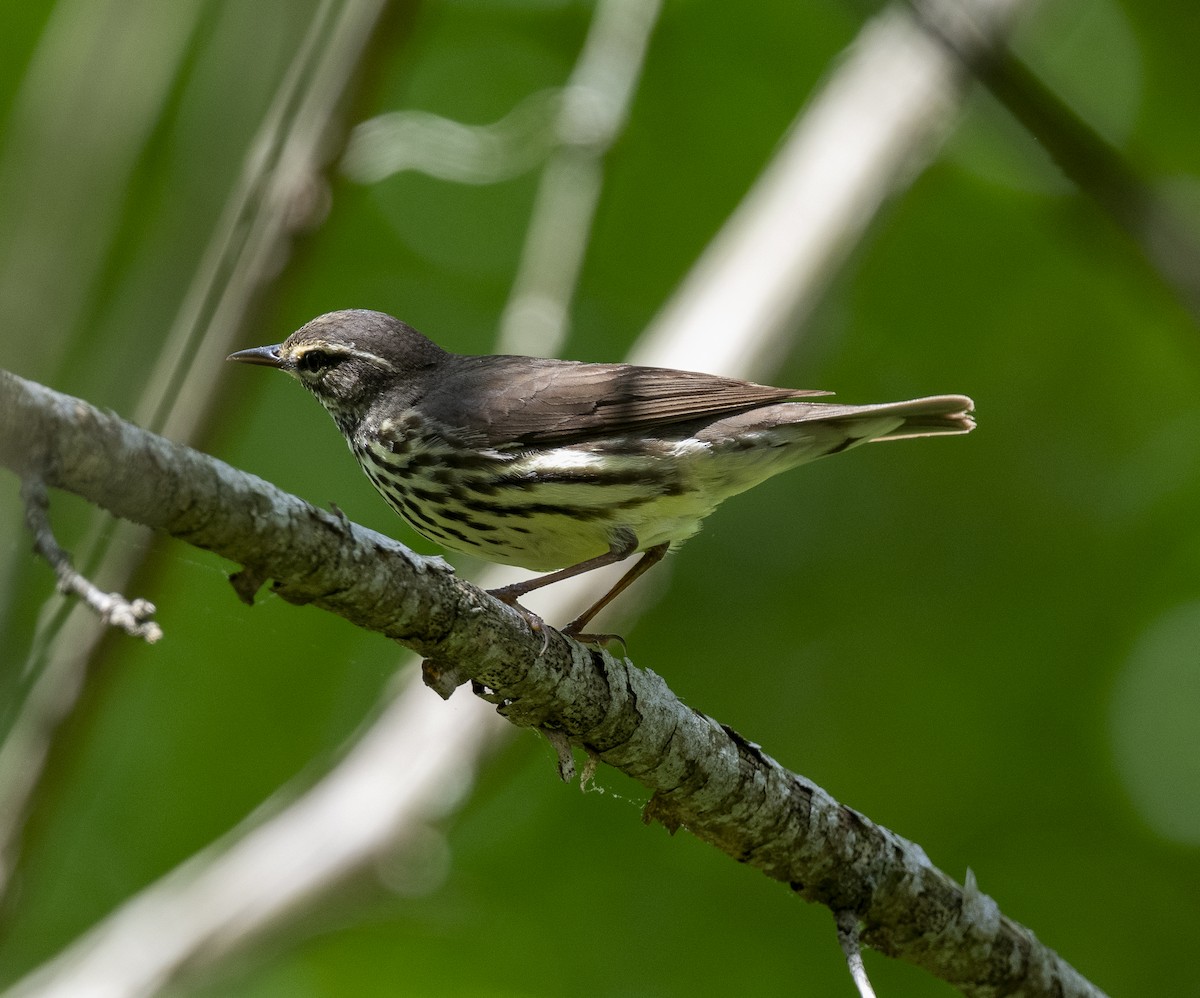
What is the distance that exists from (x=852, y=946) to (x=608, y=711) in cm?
100

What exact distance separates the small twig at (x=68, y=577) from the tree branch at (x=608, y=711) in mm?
315

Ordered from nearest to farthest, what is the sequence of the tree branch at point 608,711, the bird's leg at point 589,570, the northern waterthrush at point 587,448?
the tree branch at point 608,711 < the bird's leg at point 589,570 < the northern waterthrush at point 587,448

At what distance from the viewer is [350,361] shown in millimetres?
5797

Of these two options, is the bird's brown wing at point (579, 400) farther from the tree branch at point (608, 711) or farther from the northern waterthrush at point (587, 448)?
the tree branch at point (608, 711)

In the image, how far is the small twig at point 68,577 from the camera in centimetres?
179

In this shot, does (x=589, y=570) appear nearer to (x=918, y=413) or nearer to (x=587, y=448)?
(x=587, y=448)

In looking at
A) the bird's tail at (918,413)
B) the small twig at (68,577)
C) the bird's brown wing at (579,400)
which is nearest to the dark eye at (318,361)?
the bird's brown wing at (579,400)

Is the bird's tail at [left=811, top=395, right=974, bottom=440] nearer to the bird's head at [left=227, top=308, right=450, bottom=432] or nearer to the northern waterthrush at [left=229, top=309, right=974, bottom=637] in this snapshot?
the northern waterthrush at [left=229, top=309, right=974, bottom=637]

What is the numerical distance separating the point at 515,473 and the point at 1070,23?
5648mm

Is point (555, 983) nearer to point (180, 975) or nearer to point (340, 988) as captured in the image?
point (340, 988)

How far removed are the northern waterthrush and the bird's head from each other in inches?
10.2

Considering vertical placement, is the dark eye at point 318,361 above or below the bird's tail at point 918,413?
below

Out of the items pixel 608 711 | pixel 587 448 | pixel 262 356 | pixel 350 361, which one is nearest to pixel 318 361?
pixel 350 361

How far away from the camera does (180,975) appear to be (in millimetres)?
5391
